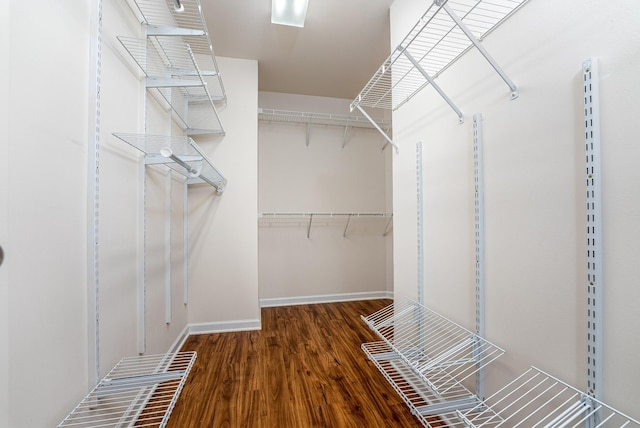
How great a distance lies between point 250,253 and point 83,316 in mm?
1522

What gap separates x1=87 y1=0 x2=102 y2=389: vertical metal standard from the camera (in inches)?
38.1

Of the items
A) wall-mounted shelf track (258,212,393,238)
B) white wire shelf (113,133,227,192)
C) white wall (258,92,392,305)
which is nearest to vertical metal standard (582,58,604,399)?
white wire shelf (113,133,227,192)

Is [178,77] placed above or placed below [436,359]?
above

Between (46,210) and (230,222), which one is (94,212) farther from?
(230,222)

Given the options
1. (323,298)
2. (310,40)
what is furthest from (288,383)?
(310,40)

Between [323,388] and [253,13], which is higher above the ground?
[253,13]

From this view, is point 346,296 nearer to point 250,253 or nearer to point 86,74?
point 250,253

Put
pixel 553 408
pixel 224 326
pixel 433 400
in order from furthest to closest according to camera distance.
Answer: pixel 224 326 → pixel 433 400 → pixel 553 408

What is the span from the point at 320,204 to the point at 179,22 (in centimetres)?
214

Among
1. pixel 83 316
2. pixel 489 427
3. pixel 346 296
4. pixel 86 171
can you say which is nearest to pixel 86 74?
pixel 86 171

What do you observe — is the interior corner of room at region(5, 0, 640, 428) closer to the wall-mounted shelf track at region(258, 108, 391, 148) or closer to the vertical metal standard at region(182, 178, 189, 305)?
the vertical metal standard at region(182, 178, 189, 305)

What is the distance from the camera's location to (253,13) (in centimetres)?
189

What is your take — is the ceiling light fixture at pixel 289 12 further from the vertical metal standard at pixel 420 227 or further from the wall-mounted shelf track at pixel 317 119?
the vertical metal standard at pixel 420 227

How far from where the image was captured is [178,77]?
5.97ft
